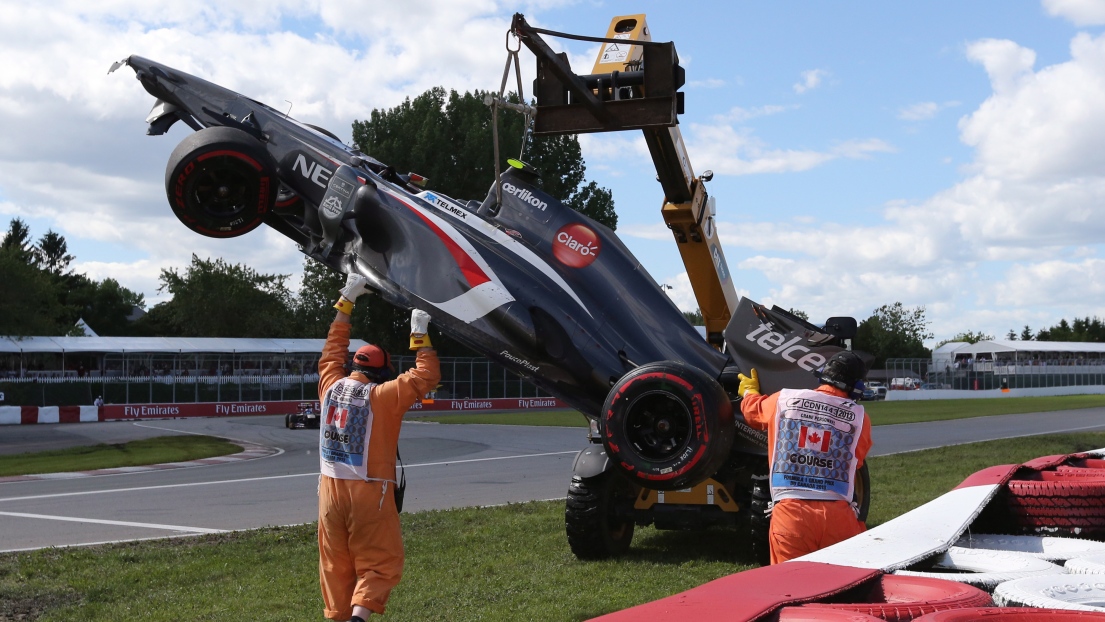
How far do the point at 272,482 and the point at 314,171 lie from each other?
933cm

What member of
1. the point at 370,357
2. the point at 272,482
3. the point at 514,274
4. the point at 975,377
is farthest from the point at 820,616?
the point at 975,377

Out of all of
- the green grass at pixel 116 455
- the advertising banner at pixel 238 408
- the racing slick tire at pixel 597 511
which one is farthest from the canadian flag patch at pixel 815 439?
the advertising banner at pixel 238 408

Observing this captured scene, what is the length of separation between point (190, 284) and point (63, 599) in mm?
69036

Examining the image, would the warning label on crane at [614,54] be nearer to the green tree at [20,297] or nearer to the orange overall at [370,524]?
the orange overall at [370,524]

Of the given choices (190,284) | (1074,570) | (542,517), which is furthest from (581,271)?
(190,284)

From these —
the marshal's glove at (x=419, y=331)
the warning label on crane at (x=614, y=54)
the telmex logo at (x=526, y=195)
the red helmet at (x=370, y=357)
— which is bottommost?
the red helmet at (x=370, y=357)

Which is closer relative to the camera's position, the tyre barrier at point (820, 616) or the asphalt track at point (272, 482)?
the tyre barrier at point (820, 616)

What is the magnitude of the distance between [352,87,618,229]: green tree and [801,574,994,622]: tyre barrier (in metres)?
39.0

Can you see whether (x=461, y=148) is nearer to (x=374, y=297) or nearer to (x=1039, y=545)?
(x=374, y=297)

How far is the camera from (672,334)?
8000 millimetres

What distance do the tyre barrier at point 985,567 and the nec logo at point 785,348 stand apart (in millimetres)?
3654

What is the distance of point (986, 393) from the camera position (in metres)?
64.6

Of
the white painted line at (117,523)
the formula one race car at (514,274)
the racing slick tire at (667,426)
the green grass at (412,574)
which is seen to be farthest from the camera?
the white painted line at (117,523)

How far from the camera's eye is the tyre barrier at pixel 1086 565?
3.00 m
